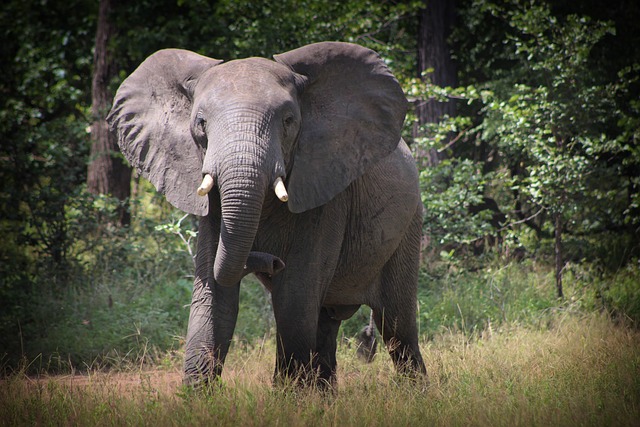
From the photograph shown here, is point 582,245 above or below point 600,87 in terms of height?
below

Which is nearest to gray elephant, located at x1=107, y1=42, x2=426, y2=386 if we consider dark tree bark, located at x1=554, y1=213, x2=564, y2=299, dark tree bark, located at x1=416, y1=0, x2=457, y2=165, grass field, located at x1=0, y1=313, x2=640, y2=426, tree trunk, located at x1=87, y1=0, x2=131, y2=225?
grass field, located at x1=0, y1=313, x2=640, y2=426

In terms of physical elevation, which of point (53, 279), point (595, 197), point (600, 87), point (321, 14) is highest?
point (321, 14)

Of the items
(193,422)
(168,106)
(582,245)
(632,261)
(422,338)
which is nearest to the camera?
(193,422)

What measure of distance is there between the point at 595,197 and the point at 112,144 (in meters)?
7.09

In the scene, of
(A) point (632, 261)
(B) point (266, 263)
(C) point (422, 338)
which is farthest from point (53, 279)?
(A) point (632, 261)

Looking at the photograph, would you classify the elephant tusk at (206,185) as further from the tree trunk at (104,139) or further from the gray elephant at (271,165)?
the tree trunk at (104,139)

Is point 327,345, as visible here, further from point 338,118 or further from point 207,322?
point 338,118

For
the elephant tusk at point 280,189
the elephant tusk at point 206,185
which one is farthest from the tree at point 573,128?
the elephant tusk at point 206,185

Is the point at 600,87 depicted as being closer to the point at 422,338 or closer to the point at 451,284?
the point at 451,284

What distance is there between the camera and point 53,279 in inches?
376

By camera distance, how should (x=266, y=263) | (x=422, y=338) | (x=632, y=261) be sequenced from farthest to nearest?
(x=632, y=261) < (x=422, y=338) < (x=266, y=263)

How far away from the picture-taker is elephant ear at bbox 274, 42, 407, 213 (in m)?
5.41

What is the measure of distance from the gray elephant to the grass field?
1.21ft

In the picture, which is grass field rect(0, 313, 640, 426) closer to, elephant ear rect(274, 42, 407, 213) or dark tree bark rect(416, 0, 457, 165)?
elephant ear rect(274, 42, 407, 213)
